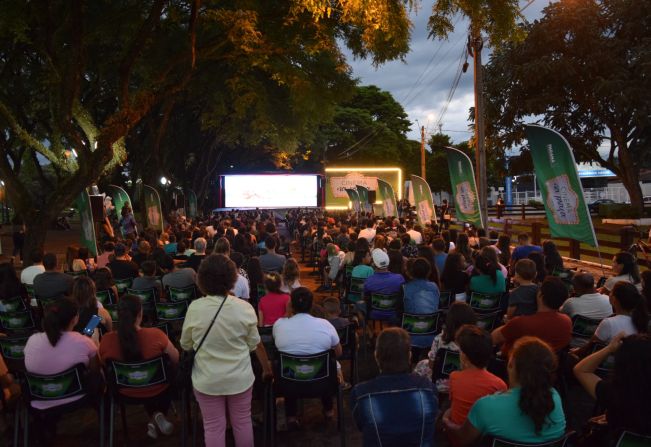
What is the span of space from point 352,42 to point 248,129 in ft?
36.2

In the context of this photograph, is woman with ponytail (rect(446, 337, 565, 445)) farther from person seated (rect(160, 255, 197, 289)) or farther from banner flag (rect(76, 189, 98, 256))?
banner flag (rect(76, 189, 98, 256))

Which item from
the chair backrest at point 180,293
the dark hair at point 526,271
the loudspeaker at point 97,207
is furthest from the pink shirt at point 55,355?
the loudspeaker at point 97,207

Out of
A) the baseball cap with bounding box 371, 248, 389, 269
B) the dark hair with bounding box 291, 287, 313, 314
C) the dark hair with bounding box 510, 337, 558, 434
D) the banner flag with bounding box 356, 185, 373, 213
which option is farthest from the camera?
the banner flag with bounding box 356, 185, 373, 213

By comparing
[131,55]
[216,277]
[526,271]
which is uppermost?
[131,55]

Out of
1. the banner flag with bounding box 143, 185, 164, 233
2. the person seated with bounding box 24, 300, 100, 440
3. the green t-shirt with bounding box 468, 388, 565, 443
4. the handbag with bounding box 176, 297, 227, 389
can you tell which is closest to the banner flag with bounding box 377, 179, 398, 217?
the banner flag with bounding box 143, 185, 164, 233

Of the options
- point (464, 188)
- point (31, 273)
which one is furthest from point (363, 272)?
point (464, 188)

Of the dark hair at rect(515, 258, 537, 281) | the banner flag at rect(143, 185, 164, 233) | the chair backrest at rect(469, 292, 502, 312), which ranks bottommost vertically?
the chair backrest at rect(469, 292, 502, 312)

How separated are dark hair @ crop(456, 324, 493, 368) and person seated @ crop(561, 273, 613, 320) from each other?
2.47 metres

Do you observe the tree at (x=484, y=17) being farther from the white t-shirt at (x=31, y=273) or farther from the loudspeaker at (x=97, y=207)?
the loudspeaker at (x=97, y=207)

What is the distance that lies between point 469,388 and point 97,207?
14393mm

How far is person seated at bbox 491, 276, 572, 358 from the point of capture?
14.7 ft

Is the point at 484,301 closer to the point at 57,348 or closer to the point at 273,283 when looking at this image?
the point at 273,283

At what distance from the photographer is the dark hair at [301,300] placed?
14.4 ft

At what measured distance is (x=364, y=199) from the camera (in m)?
25.1
